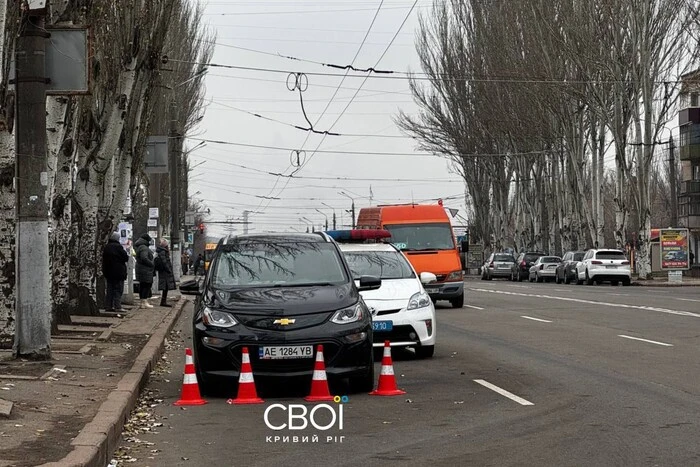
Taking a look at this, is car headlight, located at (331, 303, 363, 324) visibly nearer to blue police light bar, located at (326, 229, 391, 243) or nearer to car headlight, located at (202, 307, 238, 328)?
car headlight, located at (202, 307, 238, 328)

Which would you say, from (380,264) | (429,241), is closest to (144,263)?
(429,241)

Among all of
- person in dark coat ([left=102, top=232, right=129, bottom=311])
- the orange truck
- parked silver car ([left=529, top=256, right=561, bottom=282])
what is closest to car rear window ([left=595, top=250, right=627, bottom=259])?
parked silver car ([left=529, top=256, right=561, bottom=282])

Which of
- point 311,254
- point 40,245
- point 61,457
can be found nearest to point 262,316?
point 311,254

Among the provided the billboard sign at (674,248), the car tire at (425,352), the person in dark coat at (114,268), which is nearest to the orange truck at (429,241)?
the person in dark coat at (114,268)

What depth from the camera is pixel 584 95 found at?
168 feet

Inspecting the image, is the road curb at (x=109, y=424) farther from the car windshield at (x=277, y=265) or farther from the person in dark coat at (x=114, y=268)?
the person in dark coat at (x=114, y=268)

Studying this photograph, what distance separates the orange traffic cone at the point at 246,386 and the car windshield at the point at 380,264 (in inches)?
247

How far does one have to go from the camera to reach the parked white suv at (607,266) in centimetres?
5047

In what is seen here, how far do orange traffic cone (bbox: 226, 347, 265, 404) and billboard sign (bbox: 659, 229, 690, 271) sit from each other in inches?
1657

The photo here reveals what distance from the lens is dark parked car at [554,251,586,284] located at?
5478 centimetres

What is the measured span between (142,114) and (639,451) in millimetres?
21212

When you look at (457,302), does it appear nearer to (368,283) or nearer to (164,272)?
(164,272)

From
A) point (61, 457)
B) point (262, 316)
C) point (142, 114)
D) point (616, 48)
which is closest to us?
point (61, 457)

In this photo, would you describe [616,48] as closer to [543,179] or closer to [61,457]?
[543,179]
